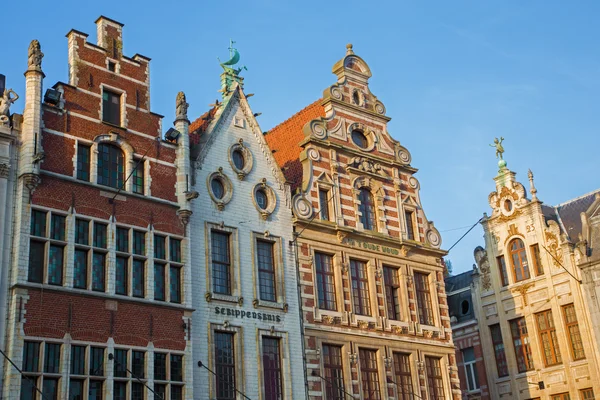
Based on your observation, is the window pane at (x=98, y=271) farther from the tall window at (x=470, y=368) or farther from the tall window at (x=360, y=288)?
the tall window at (x=470, y=368)

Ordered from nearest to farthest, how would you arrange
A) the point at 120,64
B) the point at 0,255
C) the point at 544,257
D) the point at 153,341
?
1. the point at 0,255
2. the point at 153,341
3. the point at 120,64
4. the point at 544,257

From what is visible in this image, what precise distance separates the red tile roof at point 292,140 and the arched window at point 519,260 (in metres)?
12.9

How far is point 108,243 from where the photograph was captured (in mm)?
24469

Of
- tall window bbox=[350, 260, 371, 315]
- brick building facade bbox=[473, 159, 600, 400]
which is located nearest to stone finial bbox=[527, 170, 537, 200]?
brick building facade bbox=[473, 159, 600, 400]

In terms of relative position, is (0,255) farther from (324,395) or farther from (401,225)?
(401,225)

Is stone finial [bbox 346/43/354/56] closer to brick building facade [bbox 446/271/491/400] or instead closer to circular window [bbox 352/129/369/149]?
circular window [bbox 352/129/369/149]

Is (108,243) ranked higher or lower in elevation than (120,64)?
lower

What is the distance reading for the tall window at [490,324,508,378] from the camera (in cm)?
3991

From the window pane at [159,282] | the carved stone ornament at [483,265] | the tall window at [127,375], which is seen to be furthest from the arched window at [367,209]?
the tall window at [127,375]

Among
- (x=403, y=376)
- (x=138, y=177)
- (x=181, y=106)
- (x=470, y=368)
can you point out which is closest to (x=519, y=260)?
(x=470, y=368)

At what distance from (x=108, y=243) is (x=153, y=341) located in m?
3.10

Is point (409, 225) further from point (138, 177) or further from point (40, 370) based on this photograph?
point (40, 370)

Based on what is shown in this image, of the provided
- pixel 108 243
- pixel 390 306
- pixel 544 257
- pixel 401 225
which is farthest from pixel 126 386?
pixel 544 257

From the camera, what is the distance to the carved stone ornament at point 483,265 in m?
41.5
